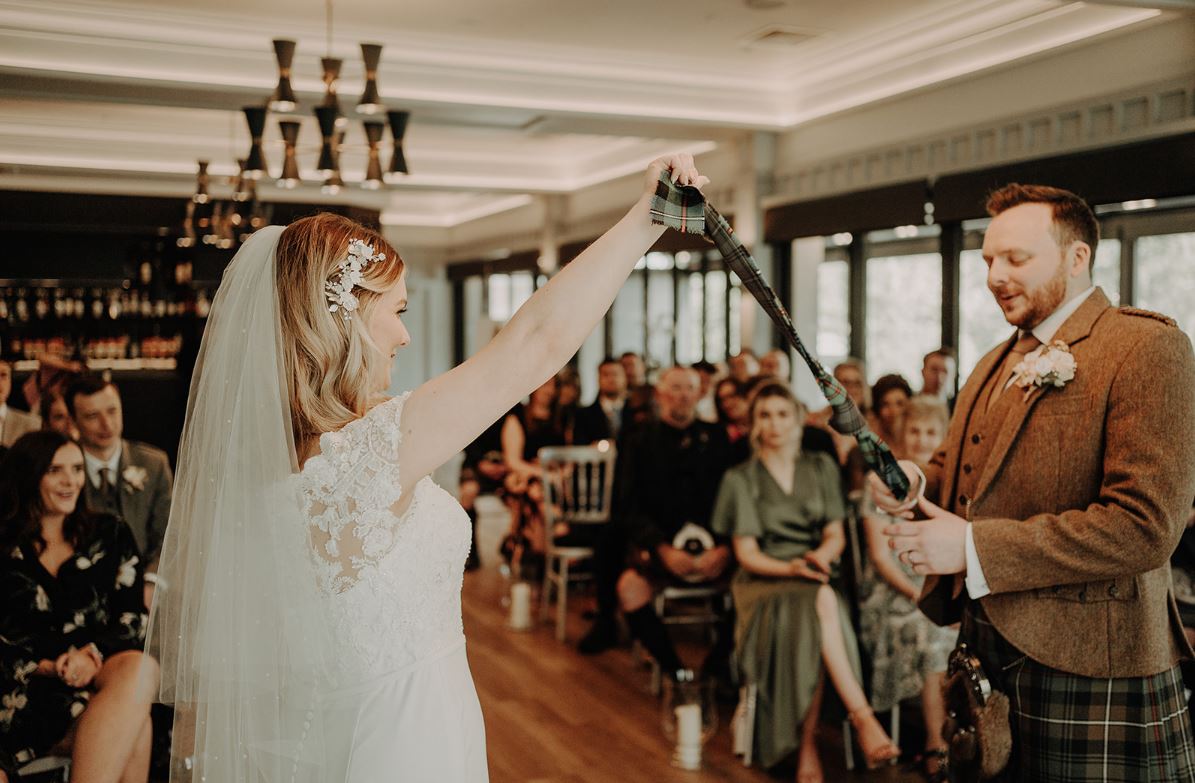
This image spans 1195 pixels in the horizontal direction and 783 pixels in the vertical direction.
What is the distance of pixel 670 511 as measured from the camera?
5.23 metres

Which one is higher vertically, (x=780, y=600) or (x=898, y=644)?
(x=780, y=600)

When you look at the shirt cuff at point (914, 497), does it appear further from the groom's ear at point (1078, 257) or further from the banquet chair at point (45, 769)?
the banquet chair at point (45, 769)

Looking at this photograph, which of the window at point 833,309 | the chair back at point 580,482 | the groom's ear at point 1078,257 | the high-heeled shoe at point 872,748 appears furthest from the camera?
the window at point 833,309

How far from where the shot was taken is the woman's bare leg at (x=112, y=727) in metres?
2.91

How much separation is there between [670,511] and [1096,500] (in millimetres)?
3167

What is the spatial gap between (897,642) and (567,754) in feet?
4.34

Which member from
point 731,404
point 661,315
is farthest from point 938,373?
point 661,315

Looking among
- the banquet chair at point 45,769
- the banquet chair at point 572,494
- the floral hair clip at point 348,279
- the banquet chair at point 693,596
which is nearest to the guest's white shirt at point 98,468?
the banquet chair at point 45,769

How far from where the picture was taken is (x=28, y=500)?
3180 millimetres

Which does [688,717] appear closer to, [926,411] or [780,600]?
[780,600]

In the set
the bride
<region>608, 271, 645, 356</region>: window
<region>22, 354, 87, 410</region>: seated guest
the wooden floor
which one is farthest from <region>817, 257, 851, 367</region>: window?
the bride

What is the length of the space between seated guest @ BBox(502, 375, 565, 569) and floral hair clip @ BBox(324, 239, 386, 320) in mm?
5081

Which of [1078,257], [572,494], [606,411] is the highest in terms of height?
[1078,257]

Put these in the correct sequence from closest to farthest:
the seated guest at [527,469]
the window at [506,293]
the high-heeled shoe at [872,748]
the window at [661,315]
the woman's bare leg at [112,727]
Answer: the woman's bare leg at [112,727] → the high-heeled shoe at [872,748] → the seated guest at [527,469] → the window at [661,315] → the window at [506,293]
